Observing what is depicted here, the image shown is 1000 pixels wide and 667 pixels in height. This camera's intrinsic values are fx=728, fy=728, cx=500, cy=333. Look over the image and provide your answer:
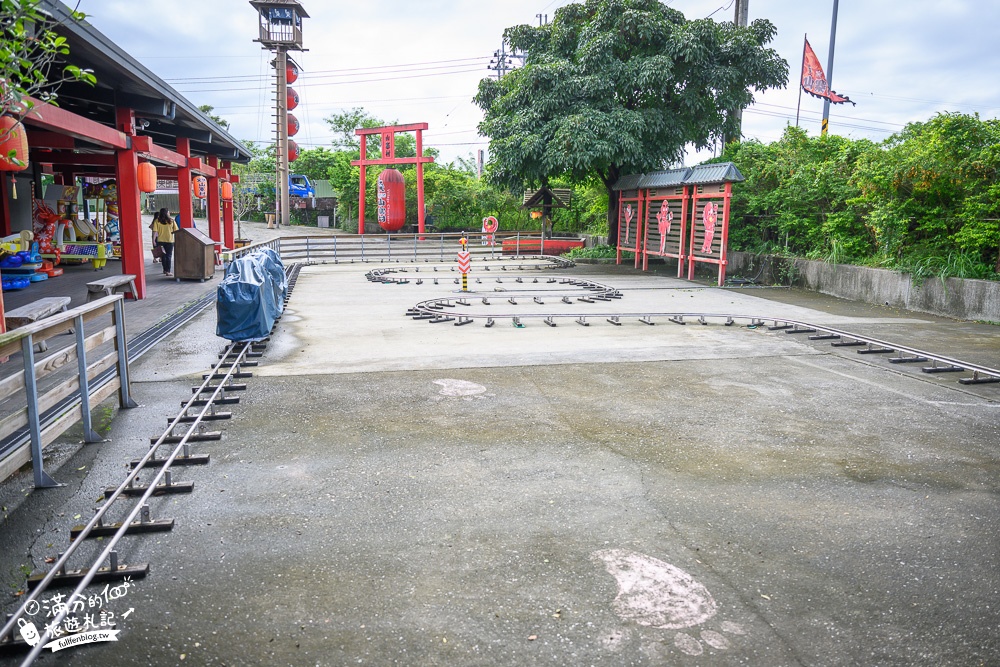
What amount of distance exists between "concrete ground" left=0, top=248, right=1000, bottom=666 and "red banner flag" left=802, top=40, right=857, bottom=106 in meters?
20.9

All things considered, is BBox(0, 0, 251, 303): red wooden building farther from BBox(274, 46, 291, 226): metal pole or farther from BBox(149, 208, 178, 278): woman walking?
BBox(274, 46, 291, 226): metal pole

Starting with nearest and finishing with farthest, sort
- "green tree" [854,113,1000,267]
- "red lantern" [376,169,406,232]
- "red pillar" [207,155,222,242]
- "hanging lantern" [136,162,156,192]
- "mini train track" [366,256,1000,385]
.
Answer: "mini train track" [366,256,1000,385], "green tree" [854,113,1000,267], "hanging lantern" [136,162,156,192], "red pillar" [207,155,222,242], "red lantern" [376,169,406,232]

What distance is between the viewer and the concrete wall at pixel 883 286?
1224cm

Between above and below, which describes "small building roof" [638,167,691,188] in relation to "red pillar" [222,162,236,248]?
above

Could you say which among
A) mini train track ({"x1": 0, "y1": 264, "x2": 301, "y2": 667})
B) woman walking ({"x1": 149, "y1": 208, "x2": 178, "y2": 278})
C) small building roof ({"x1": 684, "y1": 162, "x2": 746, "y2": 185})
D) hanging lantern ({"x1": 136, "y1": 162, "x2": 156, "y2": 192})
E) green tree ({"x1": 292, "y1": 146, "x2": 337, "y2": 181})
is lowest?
mini train track ({"x1": 0, "y1": 264, "x2": 301, "y2": 667})

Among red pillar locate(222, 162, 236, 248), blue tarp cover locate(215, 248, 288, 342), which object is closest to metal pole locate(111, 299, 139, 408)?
blue tarp cover locate(215, 248, 288, 342)

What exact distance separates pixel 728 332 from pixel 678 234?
9.18 metres

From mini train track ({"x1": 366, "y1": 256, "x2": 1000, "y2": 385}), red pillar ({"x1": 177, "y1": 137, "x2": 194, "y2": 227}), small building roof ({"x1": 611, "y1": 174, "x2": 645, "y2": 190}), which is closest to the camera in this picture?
mini train track ({"x1": 366, "y1": 256, "x2": 1000, "y2": 385})

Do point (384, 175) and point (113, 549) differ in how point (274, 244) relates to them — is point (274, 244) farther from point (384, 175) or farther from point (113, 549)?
point (113, 549)

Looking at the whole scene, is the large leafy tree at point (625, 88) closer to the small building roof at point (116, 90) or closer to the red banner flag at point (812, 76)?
the red banner flag at point (812, 76)

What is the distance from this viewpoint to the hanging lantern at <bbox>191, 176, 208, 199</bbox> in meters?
22.5

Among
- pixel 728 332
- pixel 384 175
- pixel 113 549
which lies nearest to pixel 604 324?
pixel 728 332

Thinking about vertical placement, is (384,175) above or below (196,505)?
above

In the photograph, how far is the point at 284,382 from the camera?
777 cm
